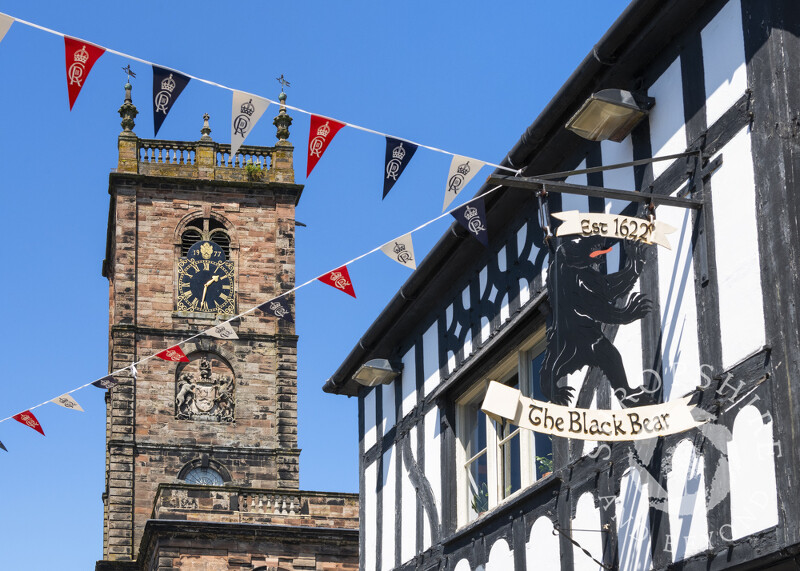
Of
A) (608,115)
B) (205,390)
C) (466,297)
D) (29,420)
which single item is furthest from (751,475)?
(205,390)

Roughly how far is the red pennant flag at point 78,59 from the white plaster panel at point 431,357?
407cm

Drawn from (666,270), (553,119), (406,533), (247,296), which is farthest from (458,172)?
(247,296)

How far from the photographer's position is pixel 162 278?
39.2 metres

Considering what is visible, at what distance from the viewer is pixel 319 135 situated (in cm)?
1089

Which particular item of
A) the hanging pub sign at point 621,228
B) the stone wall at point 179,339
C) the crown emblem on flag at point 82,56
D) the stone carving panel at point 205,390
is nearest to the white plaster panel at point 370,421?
the crown emblem on flag at point 82,56

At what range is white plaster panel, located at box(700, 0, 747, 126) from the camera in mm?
8211

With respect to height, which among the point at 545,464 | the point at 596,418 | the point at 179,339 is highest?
the point at 179,339

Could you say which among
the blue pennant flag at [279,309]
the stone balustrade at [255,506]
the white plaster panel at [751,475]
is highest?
the stone balustrade at [255,506]

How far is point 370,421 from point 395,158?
194 inches

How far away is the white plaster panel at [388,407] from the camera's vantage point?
564 inches

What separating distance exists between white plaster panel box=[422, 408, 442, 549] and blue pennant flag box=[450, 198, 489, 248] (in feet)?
8.38

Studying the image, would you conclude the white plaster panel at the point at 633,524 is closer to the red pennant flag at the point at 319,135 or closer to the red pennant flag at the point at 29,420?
the red pennant flag at the point at 319,135

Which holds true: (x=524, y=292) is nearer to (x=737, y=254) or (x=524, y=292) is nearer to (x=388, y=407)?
(x=737, y=254)

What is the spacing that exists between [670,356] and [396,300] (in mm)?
5160
